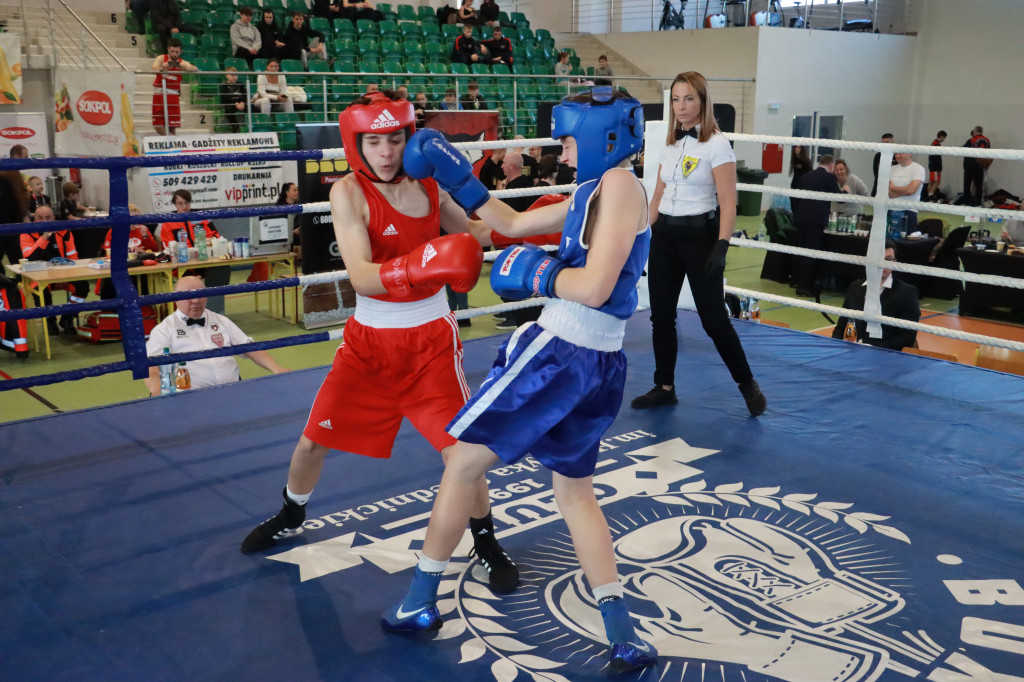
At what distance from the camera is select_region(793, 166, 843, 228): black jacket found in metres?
7.98

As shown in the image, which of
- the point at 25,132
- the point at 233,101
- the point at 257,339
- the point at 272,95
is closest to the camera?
the point at 257,339

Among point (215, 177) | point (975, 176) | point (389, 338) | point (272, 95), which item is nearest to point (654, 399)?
point (389, 338)

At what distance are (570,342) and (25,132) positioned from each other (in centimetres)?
813

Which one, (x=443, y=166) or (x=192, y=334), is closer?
(x=443, y=166)

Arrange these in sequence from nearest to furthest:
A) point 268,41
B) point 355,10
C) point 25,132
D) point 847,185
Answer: point 25,132 → point 847,185 → point 268,41 → point 355,10

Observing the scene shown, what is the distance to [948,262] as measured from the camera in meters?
8.57

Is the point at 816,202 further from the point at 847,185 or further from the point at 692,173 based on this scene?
the point at 692,173

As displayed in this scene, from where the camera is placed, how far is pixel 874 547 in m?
2.46

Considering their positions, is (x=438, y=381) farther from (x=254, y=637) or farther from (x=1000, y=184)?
(x=1000, y=184)

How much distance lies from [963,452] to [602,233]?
1.99m

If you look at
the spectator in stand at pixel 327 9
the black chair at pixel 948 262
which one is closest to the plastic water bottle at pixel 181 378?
the black chair at pixel 948 262

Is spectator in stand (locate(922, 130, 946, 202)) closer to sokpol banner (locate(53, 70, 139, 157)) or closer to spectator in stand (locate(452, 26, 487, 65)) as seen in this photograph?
spectator in stand (locate(452, 26, 487, 65))

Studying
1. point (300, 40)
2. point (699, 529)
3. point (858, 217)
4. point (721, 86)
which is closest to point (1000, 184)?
point (721, 86)

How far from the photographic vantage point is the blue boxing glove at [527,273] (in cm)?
184
